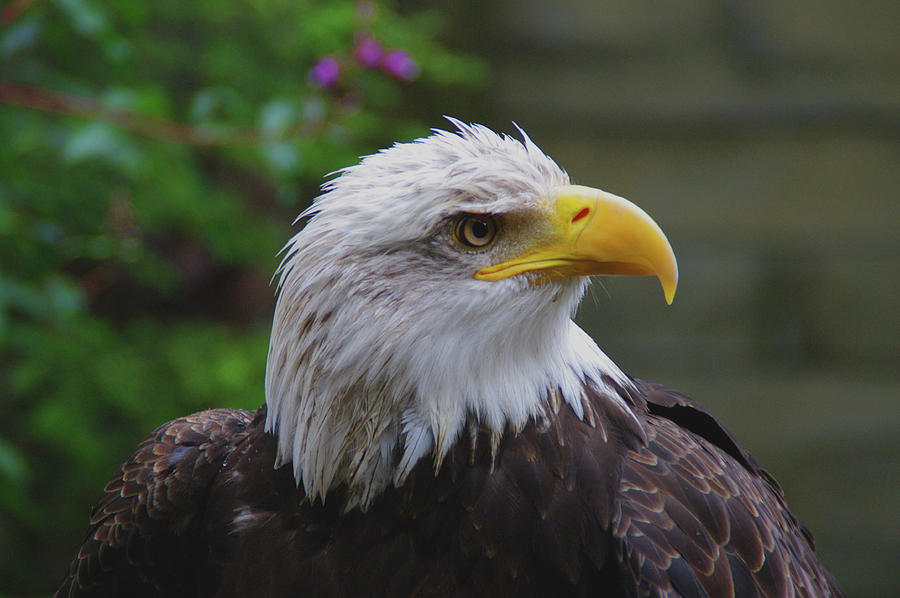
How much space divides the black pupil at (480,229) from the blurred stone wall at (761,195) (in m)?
4.08

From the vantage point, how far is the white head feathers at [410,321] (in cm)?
199

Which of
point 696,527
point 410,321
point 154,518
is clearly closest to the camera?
point 410,321

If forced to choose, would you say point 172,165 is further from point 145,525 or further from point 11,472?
point 145,525

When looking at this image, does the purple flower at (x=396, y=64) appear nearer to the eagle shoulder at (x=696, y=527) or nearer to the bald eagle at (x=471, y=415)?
the bald eagle at (x=471, y=415)

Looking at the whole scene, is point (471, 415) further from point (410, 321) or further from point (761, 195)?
point (761, 195)

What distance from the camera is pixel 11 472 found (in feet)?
10.1

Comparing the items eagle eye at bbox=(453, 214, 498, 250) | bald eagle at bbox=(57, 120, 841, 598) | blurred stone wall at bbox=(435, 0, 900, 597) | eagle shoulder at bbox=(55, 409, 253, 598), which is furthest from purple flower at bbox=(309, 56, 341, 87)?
blurred stone wall at bbox=(435, 0, 900, 597)

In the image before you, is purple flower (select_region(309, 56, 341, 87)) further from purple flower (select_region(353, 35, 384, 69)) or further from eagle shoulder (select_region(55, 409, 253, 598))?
eagle shoulder (select_region(55, 409, 253, 598))

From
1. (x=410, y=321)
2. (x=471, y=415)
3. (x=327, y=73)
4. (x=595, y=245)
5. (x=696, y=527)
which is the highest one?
(x=327, y=73)

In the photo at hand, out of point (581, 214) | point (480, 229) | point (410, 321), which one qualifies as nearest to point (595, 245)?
point (581, 214)

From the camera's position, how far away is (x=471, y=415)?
2076 mm

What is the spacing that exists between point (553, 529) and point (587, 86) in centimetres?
457

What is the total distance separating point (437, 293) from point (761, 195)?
15.1ft

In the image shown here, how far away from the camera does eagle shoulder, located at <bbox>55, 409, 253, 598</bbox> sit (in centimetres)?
249
